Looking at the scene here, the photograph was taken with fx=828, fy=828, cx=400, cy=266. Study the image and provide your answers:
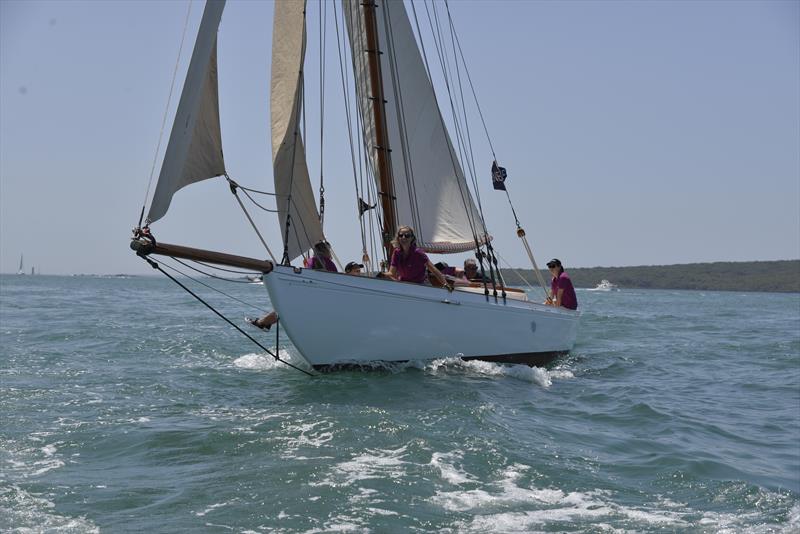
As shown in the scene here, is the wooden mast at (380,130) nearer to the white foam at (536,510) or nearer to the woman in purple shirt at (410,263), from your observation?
the woman in purple shirt at (410,263)

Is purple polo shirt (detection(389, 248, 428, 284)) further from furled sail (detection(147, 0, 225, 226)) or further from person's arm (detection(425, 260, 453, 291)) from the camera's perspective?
furled sail (detection(147, 0, 225, 226))

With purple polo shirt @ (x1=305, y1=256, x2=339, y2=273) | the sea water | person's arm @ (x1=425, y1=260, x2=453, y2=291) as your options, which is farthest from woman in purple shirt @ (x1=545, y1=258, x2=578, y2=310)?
purple polo shirt @ (x1=305, y1=256, x2=339, y2=273)

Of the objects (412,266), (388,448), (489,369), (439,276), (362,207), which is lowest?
(388,448)

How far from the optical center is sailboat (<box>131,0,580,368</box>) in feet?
32.4

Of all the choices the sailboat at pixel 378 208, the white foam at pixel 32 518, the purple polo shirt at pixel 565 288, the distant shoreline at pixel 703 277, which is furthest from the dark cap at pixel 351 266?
the distant shoreline at pixel 703 277

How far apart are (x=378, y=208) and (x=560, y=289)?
152 inches

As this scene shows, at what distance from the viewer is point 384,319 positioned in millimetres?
11781

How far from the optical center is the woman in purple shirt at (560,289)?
15711mm

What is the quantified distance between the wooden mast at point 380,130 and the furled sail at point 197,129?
4.85 m

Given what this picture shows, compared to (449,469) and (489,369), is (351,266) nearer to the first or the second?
(489,369)

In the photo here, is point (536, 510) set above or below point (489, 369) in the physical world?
below

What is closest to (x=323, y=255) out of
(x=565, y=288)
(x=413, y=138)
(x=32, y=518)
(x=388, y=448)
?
(x=413, y=138)

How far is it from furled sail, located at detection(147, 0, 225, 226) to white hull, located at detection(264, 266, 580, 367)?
6.00 feet

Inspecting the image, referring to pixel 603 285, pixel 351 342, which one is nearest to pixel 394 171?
pixel 351 342
